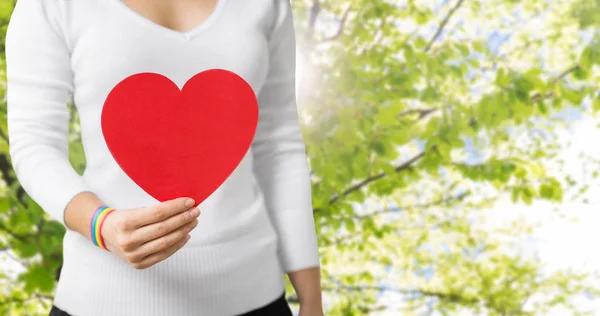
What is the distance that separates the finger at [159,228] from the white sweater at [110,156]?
5.3 inches

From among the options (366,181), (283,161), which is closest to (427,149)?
(366,181)

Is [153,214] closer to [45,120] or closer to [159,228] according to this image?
[159,228]

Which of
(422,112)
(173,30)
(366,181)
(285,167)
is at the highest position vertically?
(173,30)

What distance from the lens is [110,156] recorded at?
2.50ft

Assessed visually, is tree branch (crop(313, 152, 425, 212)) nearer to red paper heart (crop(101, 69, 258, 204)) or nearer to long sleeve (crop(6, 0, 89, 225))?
red paper heart (crop(101, 69, 258, 204))

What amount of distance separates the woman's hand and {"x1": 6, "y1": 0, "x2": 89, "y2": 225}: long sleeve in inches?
4.2

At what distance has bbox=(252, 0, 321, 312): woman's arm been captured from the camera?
93cm

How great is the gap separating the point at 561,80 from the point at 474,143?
1.47 ft

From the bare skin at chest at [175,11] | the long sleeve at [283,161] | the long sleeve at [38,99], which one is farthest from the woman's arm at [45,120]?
the long sleeve at [283,161]

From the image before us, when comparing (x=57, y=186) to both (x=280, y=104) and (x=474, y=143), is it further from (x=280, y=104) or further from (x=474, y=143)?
(x=474, y=143)

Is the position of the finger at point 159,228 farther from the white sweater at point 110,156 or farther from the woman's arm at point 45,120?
the white sweater at point 110,156

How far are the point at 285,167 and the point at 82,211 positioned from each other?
1.20 ft

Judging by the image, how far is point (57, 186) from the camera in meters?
0.69

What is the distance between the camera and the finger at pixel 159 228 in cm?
62
